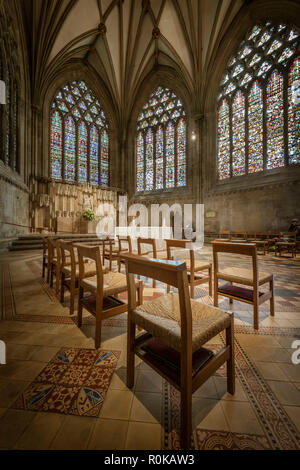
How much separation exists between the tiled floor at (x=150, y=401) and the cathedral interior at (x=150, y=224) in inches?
0.4

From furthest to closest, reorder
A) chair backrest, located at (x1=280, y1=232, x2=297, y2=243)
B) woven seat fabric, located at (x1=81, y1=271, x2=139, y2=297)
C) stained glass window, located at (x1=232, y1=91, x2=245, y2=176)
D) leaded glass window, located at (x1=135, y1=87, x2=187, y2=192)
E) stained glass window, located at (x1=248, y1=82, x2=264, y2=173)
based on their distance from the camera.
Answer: leaded glass window, located at (x1=135, y1=87, x2=187, y2=192) < stained glass window, located at (x1=232, y1=91, x2=245, y2=176) < stained glass window, located at (x1=248, y1=82, x2=264, y2=173) < chair backrest, located at (x1=280, y1=232, x2=297, y2=243) < woven seat fabric, located at (x1=81, y1=271, x2=139, y2=297)

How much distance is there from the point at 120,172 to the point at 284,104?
38.2ft

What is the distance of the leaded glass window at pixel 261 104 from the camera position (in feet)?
30.9

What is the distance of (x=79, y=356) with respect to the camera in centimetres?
170

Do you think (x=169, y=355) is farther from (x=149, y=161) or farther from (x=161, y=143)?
(x=161, y=143)

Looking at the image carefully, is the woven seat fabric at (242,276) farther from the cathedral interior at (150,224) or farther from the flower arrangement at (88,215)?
the flower arrangement at (88,215)

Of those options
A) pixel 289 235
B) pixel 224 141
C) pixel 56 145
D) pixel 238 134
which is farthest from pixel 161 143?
pixel 289 235

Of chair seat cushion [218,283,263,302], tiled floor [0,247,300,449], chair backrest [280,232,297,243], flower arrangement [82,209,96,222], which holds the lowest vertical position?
tiled floor [0,247,300,449]

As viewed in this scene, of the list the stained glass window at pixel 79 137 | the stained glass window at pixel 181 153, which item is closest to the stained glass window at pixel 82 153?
the stained glass window at pixel 79 137

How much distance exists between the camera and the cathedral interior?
1.16m

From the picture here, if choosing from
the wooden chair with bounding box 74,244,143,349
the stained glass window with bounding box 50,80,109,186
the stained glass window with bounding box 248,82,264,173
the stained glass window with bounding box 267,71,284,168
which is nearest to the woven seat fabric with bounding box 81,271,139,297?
the wooden chair with bounding box 74,244,143,349

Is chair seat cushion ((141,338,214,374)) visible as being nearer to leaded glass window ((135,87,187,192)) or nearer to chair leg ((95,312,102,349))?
chair leg ((95,312,102,349))

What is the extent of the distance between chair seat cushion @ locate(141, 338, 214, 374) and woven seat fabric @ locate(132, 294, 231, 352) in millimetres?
167

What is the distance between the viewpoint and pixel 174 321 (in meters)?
1.26
